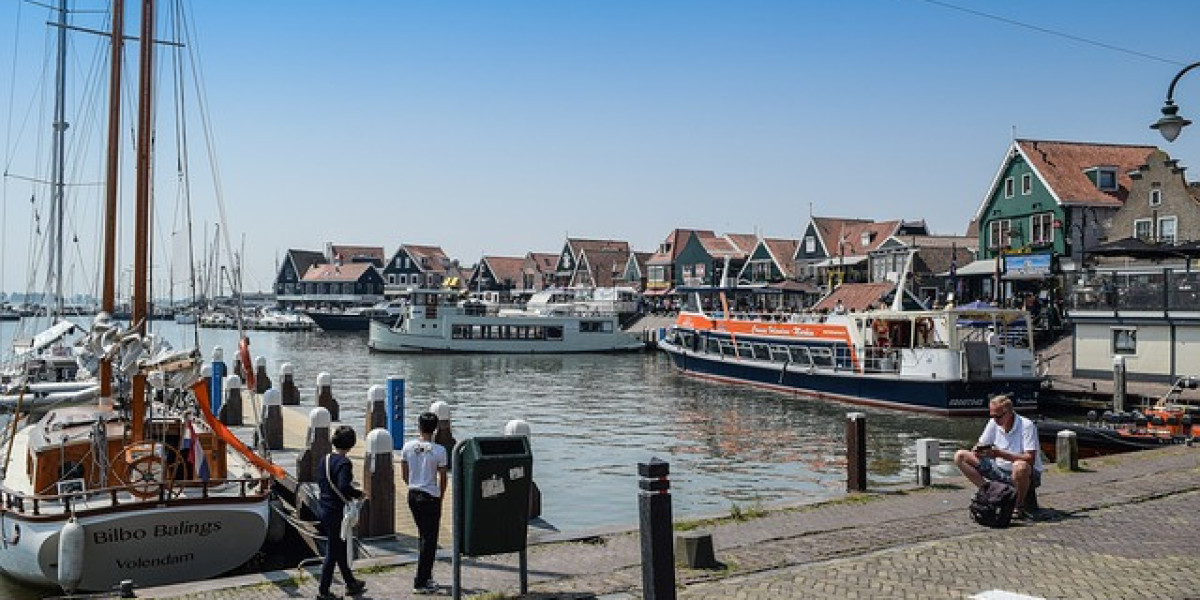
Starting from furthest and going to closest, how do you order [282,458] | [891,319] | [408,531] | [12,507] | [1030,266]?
1. [1030,266]
2. [891,319]
3. [282,458]
4. [408,531]
5. [12,507]

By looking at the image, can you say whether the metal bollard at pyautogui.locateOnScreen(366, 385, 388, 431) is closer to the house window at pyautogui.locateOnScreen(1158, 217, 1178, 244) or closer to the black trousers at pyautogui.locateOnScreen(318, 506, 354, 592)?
the black trousers at pyautogui.locateOnScreen(318, 506, 354, 592)

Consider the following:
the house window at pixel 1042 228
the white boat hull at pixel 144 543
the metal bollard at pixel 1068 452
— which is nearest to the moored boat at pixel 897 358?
the house window at pixel 1042 228

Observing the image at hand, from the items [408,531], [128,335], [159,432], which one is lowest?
[408,531]

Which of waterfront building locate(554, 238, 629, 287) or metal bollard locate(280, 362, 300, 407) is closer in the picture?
metal bollard locate(280, 362, 300, 407)

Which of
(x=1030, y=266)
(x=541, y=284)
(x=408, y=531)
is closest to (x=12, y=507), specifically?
(x=408, y=531)

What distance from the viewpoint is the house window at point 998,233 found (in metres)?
59.9

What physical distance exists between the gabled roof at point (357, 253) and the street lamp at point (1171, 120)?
13561 cm

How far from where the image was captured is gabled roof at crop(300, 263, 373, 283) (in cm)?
13562

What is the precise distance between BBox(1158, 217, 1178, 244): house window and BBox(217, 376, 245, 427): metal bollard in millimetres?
42026

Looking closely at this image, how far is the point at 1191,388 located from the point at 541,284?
9237 cm

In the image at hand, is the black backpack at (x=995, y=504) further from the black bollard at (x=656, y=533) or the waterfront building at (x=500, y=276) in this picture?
the waterfront building at (x=500, y=276)

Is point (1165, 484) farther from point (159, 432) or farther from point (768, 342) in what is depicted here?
point (768, 342)

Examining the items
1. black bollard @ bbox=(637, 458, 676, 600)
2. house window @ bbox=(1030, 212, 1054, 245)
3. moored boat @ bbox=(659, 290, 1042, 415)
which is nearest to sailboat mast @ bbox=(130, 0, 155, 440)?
black bollard @ bbox=(637, 458, 676, 600)

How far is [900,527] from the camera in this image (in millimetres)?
11844
